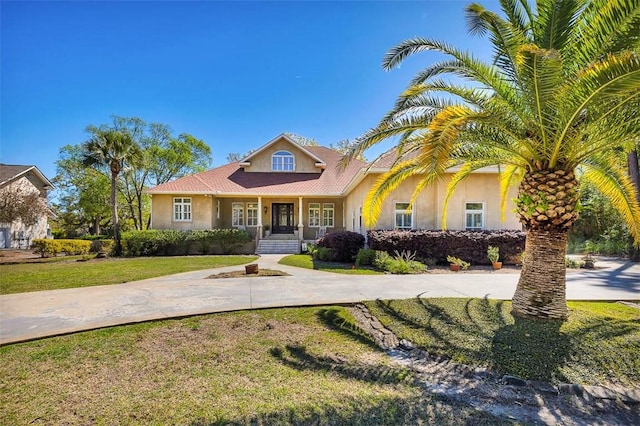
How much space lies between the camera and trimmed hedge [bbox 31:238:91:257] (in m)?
18.0

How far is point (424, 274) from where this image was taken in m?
11.3

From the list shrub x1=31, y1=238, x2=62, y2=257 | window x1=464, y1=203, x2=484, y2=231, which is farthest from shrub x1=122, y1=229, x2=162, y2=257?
window x1=464, y1=203, x2=484, y2=231

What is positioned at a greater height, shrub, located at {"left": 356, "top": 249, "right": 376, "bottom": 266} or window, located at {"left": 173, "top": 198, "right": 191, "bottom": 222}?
window, located at {"left": 173, "top": 198, "right": 191, "bottom": 222}

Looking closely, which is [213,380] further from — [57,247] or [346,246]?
[57,247]

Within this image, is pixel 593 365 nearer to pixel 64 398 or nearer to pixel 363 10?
pixel 64 398

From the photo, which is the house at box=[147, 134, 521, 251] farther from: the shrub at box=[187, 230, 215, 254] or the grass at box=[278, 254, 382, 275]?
the grass at box=[278, 254, 382, 275]

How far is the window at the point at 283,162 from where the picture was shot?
24047 mm

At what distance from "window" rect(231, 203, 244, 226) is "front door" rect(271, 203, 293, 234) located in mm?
2443

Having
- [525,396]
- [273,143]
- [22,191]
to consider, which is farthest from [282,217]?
[525,396]

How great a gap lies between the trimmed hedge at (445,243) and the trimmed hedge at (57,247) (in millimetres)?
18935

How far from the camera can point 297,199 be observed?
23.5m

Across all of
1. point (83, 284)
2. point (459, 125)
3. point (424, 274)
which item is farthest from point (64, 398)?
point (424, 274)

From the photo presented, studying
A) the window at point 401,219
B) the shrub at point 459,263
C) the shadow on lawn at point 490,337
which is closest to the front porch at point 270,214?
the window at point 401,219

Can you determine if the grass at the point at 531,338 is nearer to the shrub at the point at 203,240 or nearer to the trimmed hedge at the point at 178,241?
the trimmed hedge at the point at 178,241
